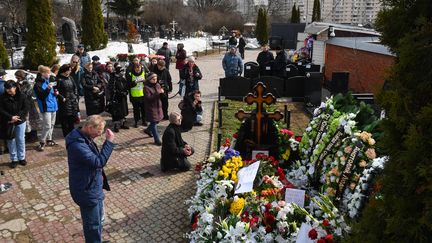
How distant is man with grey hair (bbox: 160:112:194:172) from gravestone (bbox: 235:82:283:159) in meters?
1.25

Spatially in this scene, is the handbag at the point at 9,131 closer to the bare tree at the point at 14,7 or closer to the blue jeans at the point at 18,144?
the blue jeans at the point at 18,144

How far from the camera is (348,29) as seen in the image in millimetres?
17328

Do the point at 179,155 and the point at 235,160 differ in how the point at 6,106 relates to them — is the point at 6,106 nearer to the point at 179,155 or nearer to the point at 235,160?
the point at 179,155

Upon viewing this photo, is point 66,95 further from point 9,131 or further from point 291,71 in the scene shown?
point 291,71

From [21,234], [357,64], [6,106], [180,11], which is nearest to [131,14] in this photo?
[180,11]

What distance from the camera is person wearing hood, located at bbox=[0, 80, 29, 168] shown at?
7.20 metres

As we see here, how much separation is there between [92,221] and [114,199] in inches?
65.3

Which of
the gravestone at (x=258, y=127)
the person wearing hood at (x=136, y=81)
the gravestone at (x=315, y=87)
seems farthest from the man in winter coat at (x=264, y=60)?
the gravestone at (x=258, y=127)

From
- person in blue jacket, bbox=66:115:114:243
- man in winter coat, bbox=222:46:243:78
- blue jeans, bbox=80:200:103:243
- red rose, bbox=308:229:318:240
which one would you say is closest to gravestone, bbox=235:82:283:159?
person in blue jacket, bbox=66:115:114:243

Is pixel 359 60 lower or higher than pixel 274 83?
higher

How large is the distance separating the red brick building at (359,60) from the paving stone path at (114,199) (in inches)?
255

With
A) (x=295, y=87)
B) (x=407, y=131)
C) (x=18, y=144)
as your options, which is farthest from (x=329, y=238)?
(x=295, y=87)

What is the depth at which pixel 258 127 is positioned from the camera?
6.21 meters

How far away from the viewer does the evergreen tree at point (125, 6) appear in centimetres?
3888
